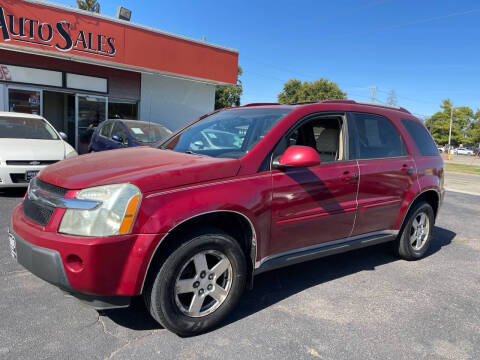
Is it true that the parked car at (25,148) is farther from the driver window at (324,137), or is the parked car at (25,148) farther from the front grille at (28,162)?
the driver window at (324,137)

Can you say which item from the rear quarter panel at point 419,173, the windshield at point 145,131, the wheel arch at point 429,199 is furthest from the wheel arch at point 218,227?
the windshield at point 145,131

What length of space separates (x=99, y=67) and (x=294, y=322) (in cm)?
1265

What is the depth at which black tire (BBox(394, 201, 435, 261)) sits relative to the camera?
4.33 meters

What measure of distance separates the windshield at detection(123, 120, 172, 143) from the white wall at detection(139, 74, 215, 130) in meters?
5.91

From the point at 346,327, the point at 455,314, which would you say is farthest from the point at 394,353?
the point at 455,314

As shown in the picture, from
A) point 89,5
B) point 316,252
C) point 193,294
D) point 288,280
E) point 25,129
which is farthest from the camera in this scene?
point 89,5

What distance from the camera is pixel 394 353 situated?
8.36ft

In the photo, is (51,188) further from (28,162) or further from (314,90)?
(314,90)

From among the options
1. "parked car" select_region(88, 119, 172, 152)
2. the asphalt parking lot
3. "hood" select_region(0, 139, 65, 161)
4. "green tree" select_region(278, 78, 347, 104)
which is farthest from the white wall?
"green tree" select_region(278, 78, 347, 104)

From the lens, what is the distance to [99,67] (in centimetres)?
1311

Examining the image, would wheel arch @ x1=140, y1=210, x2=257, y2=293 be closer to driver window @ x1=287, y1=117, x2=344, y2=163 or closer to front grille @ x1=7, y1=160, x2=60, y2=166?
driver window @ x1=287, y1=117, x2=344, y2=163

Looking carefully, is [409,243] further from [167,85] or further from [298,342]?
[167,85]

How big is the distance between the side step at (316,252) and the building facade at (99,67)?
35.3ft

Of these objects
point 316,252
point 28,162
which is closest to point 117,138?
point 28,162
